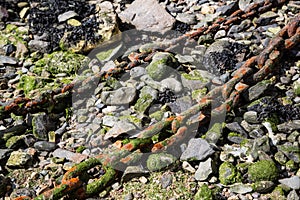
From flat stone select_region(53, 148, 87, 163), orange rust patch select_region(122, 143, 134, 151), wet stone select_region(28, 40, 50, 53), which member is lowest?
flat stone select_region(53, 148, 87, 163)

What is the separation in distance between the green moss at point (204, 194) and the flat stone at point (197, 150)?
0.30 metres

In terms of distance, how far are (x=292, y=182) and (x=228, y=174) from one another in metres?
0.47

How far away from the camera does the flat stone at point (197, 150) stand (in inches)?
138

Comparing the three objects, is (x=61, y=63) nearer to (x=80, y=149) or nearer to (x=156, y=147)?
(x=80, y=149)

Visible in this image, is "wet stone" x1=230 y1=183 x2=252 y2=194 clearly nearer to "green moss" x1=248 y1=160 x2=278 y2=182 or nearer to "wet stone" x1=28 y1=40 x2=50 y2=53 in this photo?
"green moss" x1=248 y1=160 x2=278 y2=182

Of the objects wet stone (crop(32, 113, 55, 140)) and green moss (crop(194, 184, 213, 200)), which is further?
wet stone (crop(32, 113, 55, 140))

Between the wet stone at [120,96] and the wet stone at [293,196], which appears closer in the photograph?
the wet stone at [293,196]

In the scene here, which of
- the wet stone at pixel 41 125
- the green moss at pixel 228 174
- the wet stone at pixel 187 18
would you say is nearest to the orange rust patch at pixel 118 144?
the wet stone at pixel 41 125

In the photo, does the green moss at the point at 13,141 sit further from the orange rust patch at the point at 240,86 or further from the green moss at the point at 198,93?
the orange rust patch at the point at 240,86

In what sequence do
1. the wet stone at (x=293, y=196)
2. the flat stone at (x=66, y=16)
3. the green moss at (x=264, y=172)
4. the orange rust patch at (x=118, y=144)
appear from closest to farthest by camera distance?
the wet stone at (x=293, y=196), the green moss at (x=264, y=172), the orange rust patch at (x=118, y=144), the flat stone at (x=66, y=16)

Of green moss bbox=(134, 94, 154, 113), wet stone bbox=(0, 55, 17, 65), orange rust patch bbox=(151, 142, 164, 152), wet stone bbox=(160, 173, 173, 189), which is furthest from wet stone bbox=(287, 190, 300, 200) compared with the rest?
wet stone bbox=(0, 55, 17, 65)

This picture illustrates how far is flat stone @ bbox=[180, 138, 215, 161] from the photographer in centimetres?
352

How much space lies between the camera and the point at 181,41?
15.2 feet

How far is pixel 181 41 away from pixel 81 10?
1452 millimetres
